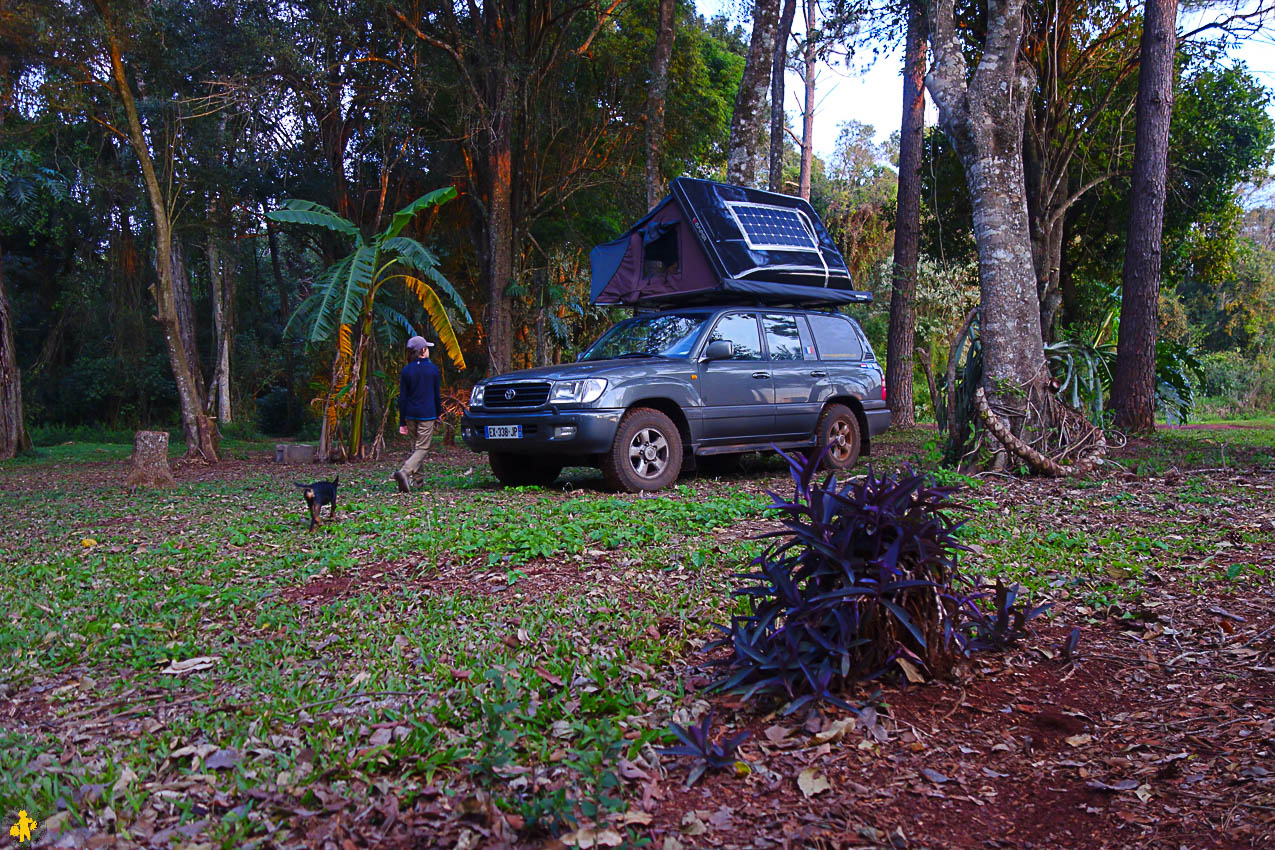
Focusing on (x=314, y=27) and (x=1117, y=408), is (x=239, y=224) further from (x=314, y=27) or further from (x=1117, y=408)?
(x=1117, y=408)

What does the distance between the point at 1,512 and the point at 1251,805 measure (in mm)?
10602

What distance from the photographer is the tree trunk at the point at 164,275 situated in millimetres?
13750

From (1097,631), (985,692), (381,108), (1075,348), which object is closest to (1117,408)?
(1075,348)

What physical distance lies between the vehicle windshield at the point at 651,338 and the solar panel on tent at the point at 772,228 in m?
1.70

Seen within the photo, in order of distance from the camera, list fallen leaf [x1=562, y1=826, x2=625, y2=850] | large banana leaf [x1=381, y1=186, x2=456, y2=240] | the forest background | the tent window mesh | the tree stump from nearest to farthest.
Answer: fallen leaf [x1=562, y1=826, x2=625, y2=850] < the tree stump < the tent window mesh < large banana leaf [x1=381, y1=186, x2=456, y2=240] < the forest background

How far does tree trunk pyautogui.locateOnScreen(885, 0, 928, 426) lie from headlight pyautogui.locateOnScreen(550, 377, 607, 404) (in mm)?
10062

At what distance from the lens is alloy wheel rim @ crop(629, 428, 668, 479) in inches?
347

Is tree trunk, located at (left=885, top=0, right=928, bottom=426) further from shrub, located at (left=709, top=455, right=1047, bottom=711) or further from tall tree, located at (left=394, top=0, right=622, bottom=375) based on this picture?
shrub, located at (left=709, top=455, right=1047, bottom=711)

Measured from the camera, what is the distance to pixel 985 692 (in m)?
3.33

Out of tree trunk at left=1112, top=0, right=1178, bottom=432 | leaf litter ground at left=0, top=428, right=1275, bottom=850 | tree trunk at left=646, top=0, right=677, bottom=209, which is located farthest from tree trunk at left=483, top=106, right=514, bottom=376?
leaf litter ground at left=0, top=428, right=1275, bottom=850

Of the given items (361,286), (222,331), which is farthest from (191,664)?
(222,331)

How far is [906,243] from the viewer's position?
17125 millimetres

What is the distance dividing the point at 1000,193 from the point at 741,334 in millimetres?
3031

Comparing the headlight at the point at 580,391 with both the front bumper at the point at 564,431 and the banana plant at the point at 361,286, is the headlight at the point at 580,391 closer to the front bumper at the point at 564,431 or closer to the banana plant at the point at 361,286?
the front bumper at the point at 564,431
